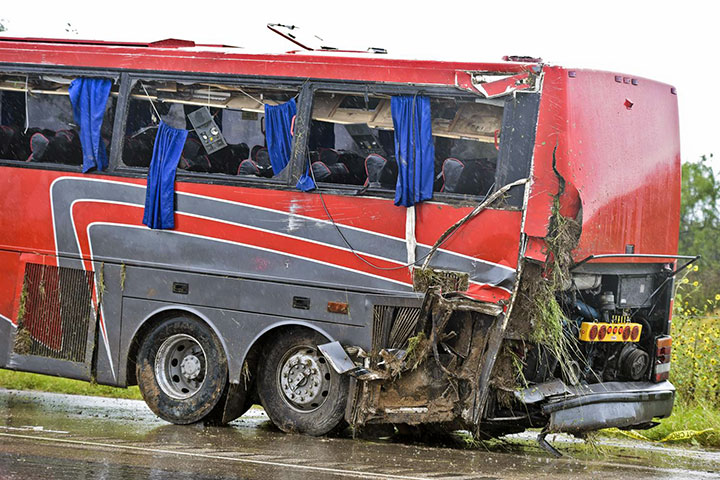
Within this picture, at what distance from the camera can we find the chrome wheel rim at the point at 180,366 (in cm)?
1143

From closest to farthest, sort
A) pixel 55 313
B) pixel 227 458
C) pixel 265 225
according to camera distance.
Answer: pixel 227 458 → pixel 265 225 → pixel 55 313

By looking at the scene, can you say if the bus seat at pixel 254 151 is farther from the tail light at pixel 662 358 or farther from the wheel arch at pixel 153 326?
the tail light at pixel 662 358

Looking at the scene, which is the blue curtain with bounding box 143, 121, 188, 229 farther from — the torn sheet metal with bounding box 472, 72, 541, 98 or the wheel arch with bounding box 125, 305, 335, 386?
the torn sheet metal with bounding box 472, 72, 541, 98

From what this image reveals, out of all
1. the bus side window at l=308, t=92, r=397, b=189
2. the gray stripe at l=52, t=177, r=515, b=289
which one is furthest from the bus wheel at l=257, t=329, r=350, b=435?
the bus side window at l=308, t=92, r=397, b=189

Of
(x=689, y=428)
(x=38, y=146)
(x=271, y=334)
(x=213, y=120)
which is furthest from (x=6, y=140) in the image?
(x=689, y=428)

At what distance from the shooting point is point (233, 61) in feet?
36.6

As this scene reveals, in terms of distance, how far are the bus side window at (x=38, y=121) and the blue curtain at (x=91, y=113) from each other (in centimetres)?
14

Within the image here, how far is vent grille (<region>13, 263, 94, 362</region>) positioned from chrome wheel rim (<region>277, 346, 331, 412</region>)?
2223 mm

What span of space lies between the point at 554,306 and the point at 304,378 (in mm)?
2523

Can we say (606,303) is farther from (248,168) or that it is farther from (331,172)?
(248,168)

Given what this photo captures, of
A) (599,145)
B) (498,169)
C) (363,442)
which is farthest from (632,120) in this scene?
(363,442)

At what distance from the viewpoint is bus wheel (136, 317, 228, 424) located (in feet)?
36.7

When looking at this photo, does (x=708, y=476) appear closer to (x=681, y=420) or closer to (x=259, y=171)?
(x=681, y=420)

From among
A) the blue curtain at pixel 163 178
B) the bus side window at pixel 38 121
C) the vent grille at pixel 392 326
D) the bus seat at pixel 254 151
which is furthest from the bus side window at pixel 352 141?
the bus side window at pixel 38 121
